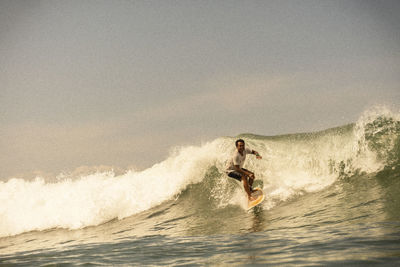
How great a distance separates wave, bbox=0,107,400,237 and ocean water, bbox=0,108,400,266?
5 cm

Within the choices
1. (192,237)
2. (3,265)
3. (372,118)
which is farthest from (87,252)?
(372,118)

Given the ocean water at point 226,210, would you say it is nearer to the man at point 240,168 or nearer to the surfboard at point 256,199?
Answer: the surfboard at point 256,199

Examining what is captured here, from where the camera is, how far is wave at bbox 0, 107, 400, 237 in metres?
12.2

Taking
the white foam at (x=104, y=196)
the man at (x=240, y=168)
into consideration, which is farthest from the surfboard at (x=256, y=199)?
the white foam at (x=104, y=196)

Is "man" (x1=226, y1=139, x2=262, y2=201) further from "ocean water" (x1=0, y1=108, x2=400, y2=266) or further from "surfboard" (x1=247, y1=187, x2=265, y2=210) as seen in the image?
"ocean water" (x1=0, y1=108, x2=400, y2=266)

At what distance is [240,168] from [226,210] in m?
1.49

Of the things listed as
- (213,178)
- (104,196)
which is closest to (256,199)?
(213,178)

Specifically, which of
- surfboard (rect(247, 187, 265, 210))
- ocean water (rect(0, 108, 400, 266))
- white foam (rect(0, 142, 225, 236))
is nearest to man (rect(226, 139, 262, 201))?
surfboard (rect(247, 187, 265, 210))

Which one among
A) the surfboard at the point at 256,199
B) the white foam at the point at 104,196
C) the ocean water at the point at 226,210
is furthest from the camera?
the white foam at the point at 104,196

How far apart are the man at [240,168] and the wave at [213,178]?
801 millimetres

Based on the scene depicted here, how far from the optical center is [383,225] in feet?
18.9

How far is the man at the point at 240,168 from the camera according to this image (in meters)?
11.0

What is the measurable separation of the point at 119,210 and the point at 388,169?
9730 millimetres

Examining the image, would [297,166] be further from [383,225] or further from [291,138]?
[383,225]
